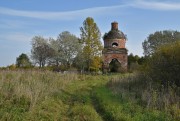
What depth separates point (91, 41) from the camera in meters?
55.8

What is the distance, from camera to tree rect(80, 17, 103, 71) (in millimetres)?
55781

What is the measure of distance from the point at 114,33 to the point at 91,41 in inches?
565

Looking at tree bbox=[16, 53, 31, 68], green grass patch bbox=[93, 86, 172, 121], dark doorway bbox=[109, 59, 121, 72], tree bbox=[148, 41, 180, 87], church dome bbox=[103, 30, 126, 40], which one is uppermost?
church dome bbox=[103, 30, 126, 40]

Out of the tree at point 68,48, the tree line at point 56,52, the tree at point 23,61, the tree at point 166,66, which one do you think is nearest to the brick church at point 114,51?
the tree line at point 56,52

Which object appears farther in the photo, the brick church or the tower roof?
the tower roof

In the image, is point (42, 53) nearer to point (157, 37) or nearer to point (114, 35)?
point (114, 35)

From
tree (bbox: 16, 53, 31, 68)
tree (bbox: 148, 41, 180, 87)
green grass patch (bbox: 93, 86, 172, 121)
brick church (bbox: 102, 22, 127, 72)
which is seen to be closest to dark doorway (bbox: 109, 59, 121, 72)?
brick church (bbox: 102, 22, 127, 72)

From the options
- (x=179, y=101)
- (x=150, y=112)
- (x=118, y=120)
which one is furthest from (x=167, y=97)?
(x=118, y=120)

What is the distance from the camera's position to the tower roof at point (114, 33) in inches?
2692

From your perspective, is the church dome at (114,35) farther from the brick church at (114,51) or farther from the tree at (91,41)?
the tree at (91,41)

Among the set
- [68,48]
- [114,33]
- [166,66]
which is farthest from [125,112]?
[68,48]

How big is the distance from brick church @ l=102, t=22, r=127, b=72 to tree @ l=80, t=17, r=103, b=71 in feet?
23.1

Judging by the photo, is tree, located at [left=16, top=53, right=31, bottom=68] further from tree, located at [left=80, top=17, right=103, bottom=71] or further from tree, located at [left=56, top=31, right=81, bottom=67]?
tree, located at [left=80, top=17, right=103, bottom=71]

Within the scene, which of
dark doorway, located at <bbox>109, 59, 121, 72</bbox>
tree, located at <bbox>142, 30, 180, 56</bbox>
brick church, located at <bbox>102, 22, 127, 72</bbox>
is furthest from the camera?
tree, located at <bbox>142, 30, 180, 56</bbox>
